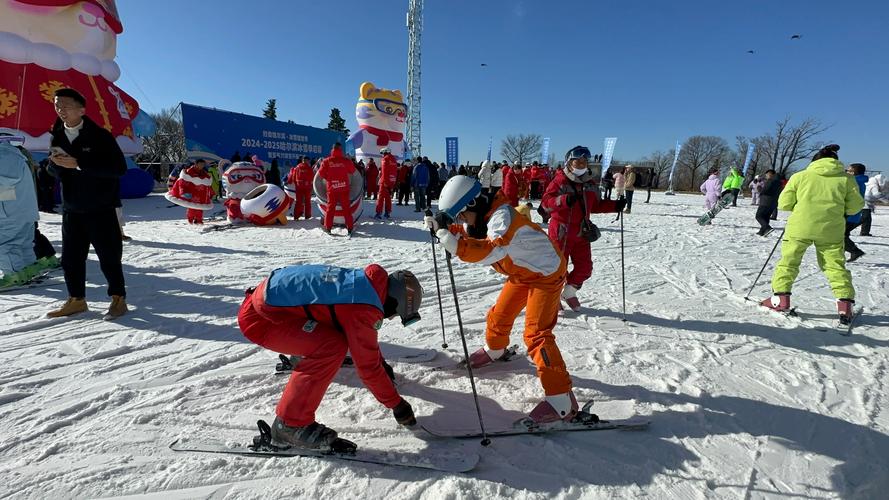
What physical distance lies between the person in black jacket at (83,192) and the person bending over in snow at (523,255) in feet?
10.4

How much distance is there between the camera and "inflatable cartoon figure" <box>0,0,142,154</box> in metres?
10.2

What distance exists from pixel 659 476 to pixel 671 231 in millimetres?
10183

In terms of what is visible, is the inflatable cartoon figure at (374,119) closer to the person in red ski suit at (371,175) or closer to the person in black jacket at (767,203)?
the person in red ski suit at (371,175)

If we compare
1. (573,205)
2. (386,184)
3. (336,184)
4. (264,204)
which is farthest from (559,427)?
(386,184)

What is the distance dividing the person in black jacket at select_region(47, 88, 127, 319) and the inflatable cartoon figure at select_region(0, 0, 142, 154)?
9.26 metres

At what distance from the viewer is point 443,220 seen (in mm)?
2527

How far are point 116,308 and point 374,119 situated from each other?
2022 cm

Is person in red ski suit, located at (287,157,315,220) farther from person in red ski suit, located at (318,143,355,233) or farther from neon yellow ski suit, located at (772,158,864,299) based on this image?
neon yellow ski suit, located at (772,158,864,299)

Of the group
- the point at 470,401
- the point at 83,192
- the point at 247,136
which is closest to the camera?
the point at 470,401

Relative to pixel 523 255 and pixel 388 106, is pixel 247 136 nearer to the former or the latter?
pixel 388 106

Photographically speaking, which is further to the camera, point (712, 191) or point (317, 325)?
point (712, 191)

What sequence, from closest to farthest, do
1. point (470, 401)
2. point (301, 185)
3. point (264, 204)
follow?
point (470, 401), point (264, 204), point (301, 185)

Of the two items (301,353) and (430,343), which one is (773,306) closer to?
(430,343)

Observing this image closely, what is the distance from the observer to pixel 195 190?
9688 millimetres
